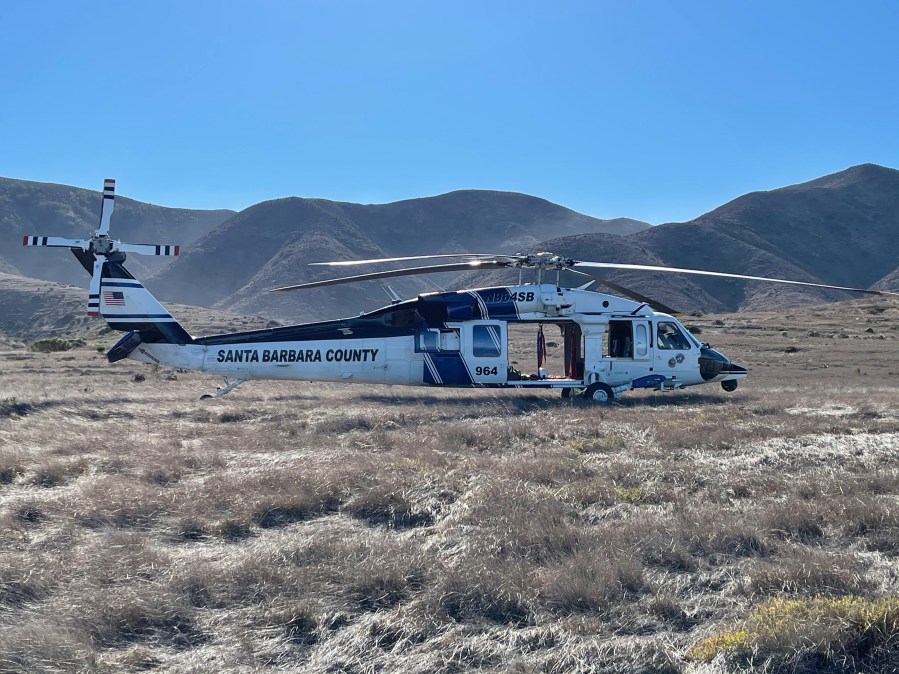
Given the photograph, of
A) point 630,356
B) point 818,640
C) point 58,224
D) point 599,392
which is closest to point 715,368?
point 630,356

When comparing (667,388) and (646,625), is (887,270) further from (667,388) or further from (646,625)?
(646,625)

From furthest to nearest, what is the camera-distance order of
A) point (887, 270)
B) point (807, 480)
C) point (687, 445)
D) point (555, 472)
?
1. point (887, 270)
2. point (687, 445)
3. point (555, 472)
4. point (807, 480)

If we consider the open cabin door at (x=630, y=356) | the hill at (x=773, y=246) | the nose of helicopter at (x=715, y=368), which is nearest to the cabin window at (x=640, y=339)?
the open cabin door at (x=630, y=356)

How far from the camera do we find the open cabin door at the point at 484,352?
19.8 m

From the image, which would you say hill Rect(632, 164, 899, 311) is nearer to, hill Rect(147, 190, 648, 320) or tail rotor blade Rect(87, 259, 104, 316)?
hill Rect(147, 190, 648, 320)

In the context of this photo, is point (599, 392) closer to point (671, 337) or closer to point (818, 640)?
point (671, 337)

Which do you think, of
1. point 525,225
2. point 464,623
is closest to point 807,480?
point 464,623

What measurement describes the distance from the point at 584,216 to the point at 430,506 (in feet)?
593

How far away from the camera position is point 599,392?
779 inches

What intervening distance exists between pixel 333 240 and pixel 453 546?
450 feet

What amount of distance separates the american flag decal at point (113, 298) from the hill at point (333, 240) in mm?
91316

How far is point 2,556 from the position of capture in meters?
6.25

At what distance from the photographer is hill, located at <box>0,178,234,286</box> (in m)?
152

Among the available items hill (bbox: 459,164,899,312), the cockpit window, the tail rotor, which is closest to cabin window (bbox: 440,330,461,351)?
the cockpit window
